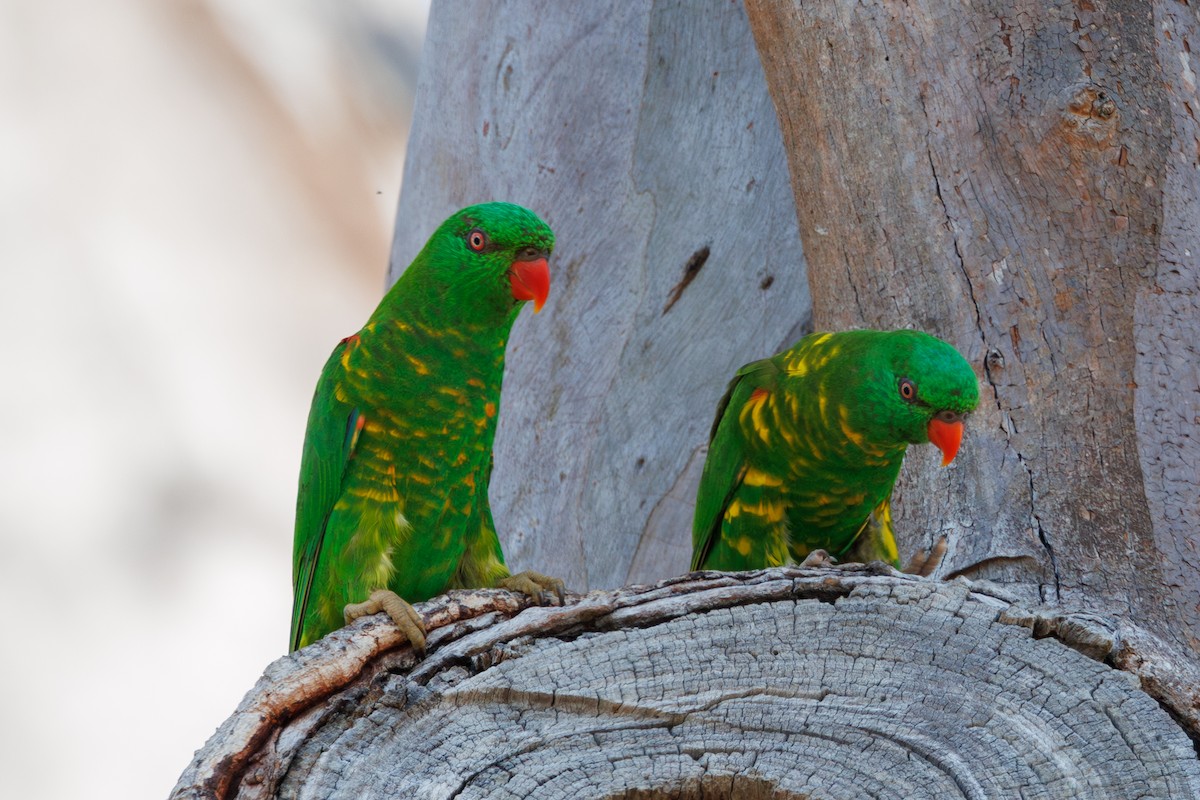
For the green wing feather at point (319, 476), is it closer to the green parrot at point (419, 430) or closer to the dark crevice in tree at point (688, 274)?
the green parrot at point (419, 430)

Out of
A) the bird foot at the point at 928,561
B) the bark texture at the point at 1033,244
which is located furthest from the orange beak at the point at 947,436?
the bird foot at the point at 928,561

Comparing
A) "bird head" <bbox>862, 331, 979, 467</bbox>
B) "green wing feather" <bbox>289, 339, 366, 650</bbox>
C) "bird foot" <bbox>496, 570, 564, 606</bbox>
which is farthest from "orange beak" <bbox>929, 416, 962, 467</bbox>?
"green wing feather" <bbox>289, 339, 366, 650</bbox>

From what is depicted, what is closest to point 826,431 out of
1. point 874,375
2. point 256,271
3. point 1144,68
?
point 874,375

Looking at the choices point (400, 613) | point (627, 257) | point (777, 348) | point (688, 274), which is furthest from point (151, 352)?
point (400, 613)

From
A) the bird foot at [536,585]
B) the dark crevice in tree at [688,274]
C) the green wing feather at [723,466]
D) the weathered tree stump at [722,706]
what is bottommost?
the weathered tree stump at [722,706]

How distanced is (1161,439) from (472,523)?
176 centimetres

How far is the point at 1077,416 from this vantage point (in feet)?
9.02

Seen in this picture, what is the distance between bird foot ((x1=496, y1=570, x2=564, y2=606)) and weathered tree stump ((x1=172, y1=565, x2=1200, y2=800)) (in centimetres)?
32

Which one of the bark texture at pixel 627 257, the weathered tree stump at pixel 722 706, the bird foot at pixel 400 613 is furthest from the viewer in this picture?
the bark texture at pixel 627 257

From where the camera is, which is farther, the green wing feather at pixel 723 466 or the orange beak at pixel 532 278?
the green wing feather at pixel 723 466

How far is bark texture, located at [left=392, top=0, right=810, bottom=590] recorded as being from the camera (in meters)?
3.90

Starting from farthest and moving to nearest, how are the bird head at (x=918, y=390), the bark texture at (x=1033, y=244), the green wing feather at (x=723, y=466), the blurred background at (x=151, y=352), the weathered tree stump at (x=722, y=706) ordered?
the blurred background at (x=151, y=352) < the green wing feather at (x=723, y=466) < the bird head at (x=918, y=390) < the bark texture at (x=1033, y=244) < the weathered tree stump at (x=722, y=706)

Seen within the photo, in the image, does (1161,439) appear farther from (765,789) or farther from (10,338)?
(10,338)

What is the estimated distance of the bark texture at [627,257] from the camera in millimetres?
3896
